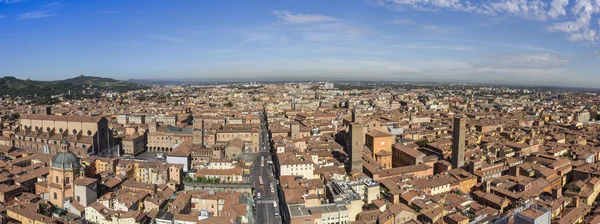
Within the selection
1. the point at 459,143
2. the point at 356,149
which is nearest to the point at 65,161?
the point at 356,149

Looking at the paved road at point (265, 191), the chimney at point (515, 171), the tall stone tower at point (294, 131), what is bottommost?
the paved road at point (265, 191)

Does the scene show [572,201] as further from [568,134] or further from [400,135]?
[568,134]

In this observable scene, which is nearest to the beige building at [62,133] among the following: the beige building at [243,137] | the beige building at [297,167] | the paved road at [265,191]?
the beige building at [243,137]

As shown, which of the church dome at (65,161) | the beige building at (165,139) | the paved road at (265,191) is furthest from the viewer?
the beige building at (165,139)

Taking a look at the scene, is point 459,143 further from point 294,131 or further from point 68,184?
point 68,184

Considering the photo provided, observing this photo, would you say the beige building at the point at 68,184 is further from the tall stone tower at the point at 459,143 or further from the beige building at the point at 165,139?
the tall stone tower at the point at 459,143

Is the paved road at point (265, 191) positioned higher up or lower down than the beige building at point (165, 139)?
lower down

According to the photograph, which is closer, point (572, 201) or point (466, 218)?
point (466, 218)

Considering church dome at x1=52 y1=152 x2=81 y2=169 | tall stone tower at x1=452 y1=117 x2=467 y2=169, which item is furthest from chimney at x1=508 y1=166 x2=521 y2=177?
church dome at x1=52 y1=152 x2=81 y2=169

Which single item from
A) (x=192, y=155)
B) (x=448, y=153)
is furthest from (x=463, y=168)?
(x=192, y=155)
